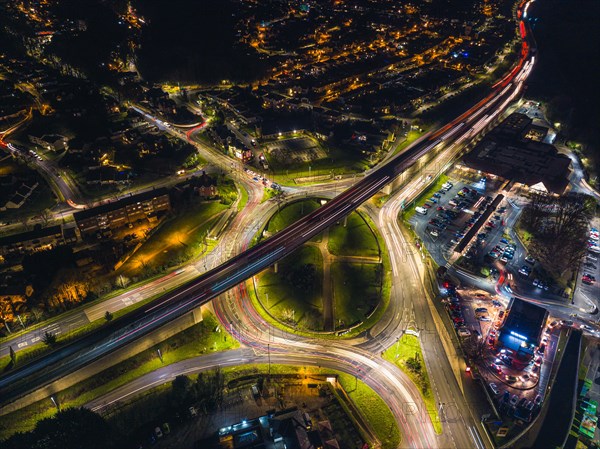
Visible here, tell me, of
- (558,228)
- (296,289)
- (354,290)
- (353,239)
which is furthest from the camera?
(558,228)

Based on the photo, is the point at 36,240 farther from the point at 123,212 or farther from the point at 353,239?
the point at 353,239

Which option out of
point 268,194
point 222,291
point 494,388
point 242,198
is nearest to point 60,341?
point 222,291

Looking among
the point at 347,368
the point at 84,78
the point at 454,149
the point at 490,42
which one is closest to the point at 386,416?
the point at 347,368

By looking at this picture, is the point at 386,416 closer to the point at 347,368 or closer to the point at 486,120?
the point at 347,368

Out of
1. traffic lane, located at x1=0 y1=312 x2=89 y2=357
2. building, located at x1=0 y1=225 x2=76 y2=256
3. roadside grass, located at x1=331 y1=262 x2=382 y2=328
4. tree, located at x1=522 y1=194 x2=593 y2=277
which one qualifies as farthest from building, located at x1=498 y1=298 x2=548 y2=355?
building, located at x1=0 y1=225 x2=76 y2=256

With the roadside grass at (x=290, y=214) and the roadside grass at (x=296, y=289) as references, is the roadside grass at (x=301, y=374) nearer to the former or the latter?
the roadside grass at (x=296, y=289)

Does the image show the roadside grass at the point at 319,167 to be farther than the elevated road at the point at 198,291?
Yes

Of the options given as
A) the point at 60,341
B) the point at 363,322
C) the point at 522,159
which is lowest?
the point at 363,322

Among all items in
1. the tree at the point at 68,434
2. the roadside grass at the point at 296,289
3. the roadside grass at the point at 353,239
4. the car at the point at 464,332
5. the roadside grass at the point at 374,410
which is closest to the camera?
the tree at the point at 68,434

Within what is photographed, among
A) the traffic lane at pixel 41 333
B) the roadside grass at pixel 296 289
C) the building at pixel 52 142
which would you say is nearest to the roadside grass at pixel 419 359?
the roadside grass at pixel 296 289
